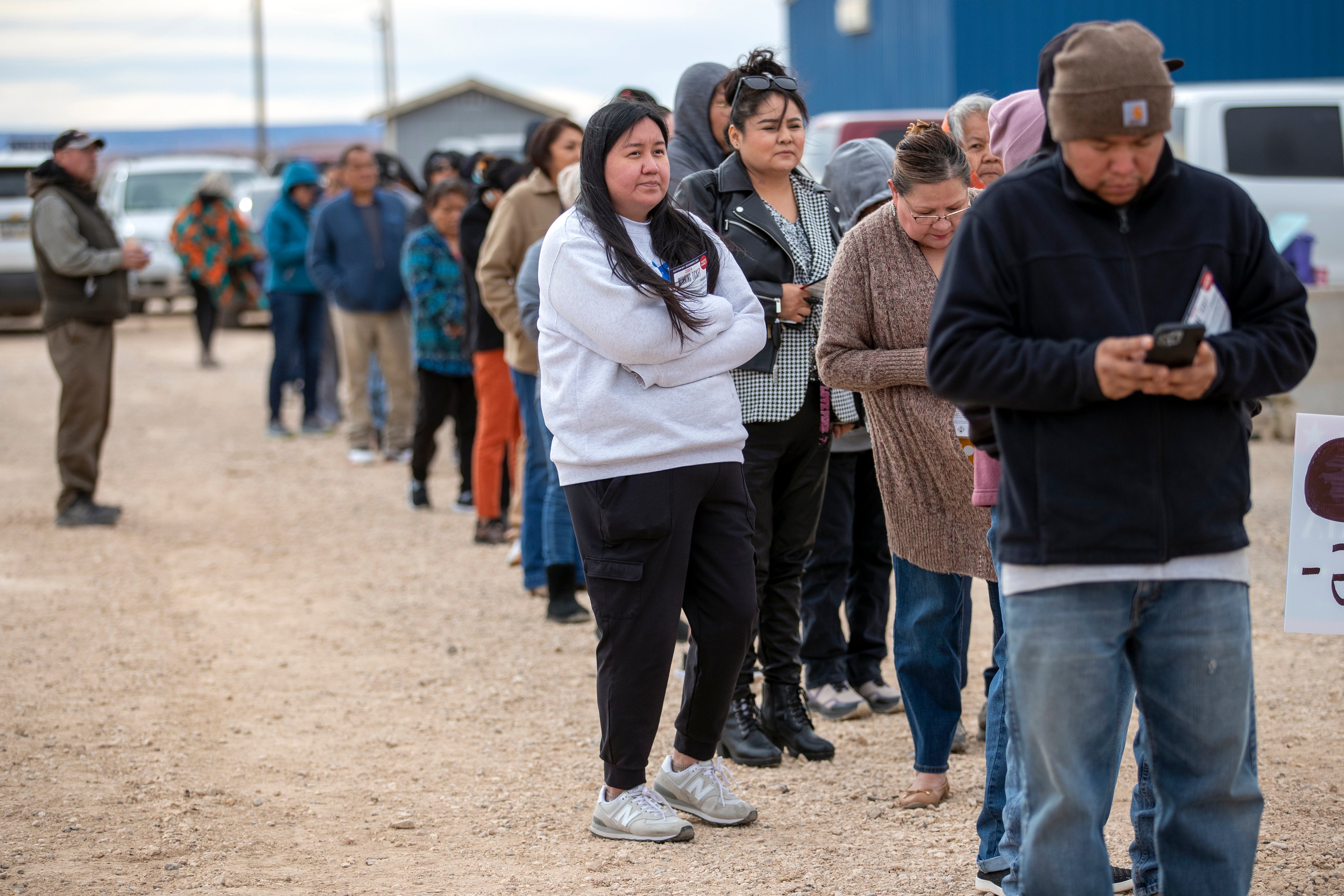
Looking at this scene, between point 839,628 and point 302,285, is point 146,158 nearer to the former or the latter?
point 302,285

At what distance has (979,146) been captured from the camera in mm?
4246

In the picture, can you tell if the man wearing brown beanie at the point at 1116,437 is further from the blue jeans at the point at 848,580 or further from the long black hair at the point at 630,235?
the blue jeans at the point at 848,580

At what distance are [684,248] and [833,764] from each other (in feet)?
5.87

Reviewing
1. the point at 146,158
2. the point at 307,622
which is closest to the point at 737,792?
the point at 307,622

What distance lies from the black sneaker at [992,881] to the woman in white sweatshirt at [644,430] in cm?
83

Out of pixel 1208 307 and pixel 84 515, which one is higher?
pixel 1208 307

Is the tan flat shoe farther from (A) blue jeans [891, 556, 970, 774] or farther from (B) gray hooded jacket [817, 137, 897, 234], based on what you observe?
(B) gray hooded jacket [817, 137, 897, 234]

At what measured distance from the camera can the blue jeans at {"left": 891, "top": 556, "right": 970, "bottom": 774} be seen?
146 inches

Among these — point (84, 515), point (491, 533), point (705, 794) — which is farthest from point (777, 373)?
point (84, 515)

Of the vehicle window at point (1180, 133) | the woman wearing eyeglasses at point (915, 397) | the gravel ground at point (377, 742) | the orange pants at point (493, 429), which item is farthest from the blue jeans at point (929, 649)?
the vehicle window at point (1180, 133)

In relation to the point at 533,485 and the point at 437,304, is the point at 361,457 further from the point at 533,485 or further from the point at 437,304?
the point at 533,485

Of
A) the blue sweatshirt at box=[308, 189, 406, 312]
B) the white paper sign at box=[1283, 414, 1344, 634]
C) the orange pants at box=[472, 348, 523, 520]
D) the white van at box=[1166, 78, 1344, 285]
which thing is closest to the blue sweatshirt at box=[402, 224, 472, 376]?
the orange pants at box=[472, 348, 523, 520]

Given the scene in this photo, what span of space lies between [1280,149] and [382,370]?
7608mm

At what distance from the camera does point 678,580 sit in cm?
357
